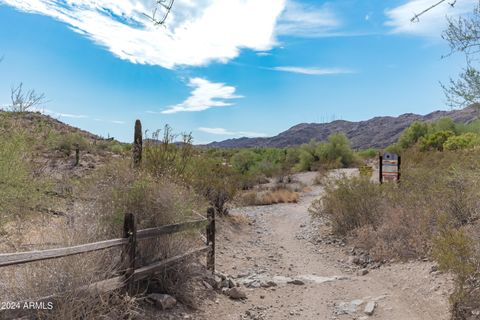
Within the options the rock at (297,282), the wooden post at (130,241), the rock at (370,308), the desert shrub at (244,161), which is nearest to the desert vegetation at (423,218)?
the rock at (370,308)

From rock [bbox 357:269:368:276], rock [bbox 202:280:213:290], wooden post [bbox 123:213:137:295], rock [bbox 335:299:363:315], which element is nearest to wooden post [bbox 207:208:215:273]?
rock [bbox 202:280:213:290]

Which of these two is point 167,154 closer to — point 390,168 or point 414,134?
point 390,168

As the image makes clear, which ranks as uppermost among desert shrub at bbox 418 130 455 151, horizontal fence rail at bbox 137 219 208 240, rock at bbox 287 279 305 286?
desert shrub at bbox 418 130 455 151

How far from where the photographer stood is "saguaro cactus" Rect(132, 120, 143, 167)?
33.2 feet

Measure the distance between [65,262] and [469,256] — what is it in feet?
18.3

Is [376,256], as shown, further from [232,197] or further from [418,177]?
[232,197]

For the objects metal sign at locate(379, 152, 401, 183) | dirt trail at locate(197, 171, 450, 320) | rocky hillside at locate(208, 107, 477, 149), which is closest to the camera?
dirt trail at locate(197, 171, 450, 320)

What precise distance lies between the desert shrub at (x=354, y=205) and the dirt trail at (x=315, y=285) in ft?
2.66

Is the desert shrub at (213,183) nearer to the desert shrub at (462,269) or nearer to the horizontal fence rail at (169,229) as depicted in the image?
the horizontal fence rail at (169,229)

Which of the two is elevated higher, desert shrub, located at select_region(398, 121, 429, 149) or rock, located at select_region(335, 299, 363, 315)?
desert shrub, located at select_region(398, 121, 429, 149)

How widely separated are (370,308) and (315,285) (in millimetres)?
1906

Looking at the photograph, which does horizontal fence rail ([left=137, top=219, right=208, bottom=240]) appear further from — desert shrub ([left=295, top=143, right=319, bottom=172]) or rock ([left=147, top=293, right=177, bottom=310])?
desert shrub ([left=295, top=143, right=319, bottom=172])

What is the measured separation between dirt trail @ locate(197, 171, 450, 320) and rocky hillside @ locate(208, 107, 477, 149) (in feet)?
355

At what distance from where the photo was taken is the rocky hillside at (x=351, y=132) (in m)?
126
